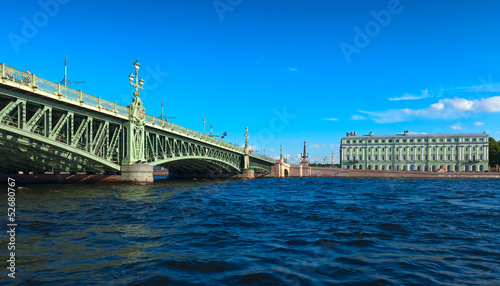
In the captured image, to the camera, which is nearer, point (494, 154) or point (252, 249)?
point (252, 249)

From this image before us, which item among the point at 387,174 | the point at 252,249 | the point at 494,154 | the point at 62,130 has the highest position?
the point at 62,130

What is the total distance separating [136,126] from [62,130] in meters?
6.47

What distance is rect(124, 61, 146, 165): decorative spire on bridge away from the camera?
30469 millimetres

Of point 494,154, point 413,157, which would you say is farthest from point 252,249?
point 494,154

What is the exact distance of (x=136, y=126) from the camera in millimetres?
31344

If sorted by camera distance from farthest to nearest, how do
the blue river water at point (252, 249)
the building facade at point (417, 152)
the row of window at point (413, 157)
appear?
the row of window at point (413, 157) < the building facade at point (417, 152) < the blue river water at point (252, 249)

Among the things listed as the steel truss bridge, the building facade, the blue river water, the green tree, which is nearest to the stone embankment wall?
the building facade

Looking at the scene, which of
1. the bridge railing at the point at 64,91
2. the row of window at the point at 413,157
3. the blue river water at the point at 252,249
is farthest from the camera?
the row of window at the point at 413,157

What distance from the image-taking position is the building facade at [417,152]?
88812mm

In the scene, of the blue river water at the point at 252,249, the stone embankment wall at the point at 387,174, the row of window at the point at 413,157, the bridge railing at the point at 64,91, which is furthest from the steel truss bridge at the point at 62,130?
the row of window at the point at 413,157

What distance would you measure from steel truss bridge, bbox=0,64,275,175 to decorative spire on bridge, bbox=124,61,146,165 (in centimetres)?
10

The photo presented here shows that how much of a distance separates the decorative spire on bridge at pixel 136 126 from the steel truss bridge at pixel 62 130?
0.33ft

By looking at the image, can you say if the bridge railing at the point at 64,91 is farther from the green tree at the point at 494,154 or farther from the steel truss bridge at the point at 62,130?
the green tree at the point at 494,154

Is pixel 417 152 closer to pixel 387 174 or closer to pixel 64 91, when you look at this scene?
pixel 387 174
